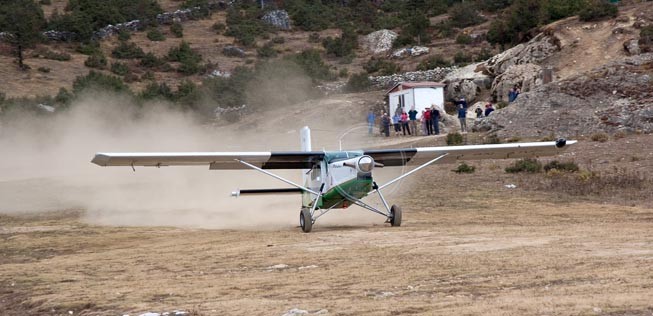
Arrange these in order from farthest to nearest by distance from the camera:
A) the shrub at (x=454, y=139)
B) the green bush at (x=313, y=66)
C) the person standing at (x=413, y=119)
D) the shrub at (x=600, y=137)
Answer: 1. the green bush at (x=313, y=66)
2. the person standing at (x=413, y=119)
3. the shrub at (x=454, y=139)
4. the shrub at (x=600, y=137)

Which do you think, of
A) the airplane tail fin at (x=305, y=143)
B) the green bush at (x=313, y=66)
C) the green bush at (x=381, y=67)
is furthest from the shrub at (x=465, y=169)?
the green bush at (x=313, y=66)

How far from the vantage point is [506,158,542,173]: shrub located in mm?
34531

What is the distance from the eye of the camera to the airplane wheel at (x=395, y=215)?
2269 cm

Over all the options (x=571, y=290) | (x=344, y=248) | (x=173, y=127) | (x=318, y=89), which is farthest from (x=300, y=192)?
(x=318, y=89)

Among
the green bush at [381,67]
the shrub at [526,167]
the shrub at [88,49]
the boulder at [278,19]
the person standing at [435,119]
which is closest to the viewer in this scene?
the shrub at [526,167]

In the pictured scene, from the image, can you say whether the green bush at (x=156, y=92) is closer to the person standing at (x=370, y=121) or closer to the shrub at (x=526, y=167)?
the person standing at (x=370, y=121)

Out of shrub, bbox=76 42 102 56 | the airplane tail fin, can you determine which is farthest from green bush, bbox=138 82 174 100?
the airplane tail fin

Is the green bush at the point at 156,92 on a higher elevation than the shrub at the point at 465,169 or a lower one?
higher

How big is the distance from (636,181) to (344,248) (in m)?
14.4

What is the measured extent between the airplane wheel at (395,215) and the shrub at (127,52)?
68.4 meters

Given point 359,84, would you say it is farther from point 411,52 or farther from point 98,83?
point 98,83

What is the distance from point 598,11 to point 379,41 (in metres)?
37.6

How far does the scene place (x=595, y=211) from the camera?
2422 cm

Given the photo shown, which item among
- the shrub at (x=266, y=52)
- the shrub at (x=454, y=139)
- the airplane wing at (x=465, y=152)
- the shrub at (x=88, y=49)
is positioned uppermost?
the shrub at (x=88, y=49)
